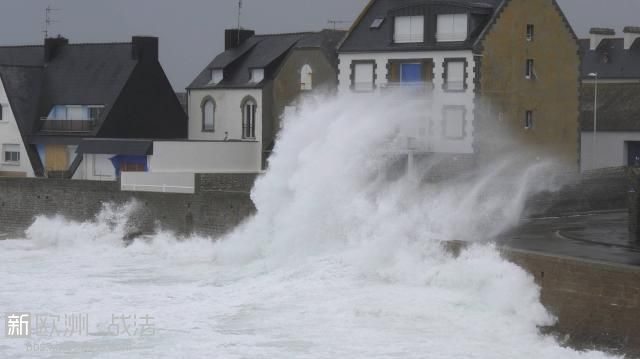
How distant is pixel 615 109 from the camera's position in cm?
4800

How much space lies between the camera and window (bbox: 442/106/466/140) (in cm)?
3944

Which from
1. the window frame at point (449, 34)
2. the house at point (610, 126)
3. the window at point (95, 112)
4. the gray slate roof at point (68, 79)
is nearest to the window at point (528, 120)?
the window frame at point (449, 34)

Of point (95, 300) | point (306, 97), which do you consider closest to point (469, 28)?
point (306, 97)

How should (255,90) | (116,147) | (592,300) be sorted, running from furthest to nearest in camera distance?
(255,90)
(116,147)
(592,300)

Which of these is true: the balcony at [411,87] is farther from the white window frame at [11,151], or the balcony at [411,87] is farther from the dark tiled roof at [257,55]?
the white window frame at [11,151]

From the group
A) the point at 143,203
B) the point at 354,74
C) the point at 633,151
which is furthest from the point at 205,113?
the point at 633,151

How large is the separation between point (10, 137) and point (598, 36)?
34415mm

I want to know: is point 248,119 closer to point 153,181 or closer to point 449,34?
point 153,181

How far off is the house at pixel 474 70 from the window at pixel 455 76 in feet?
0.10

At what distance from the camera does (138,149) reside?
41.0 meters

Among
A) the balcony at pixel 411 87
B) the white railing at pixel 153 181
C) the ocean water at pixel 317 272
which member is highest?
the balcony at pixel 411 87

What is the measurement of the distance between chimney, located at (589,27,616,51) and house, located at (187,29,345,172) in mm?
25184

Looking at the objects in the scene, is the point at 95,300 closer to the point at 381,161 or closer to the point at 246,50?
the point at 381,161

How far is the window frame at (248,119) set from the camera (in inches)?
1768
